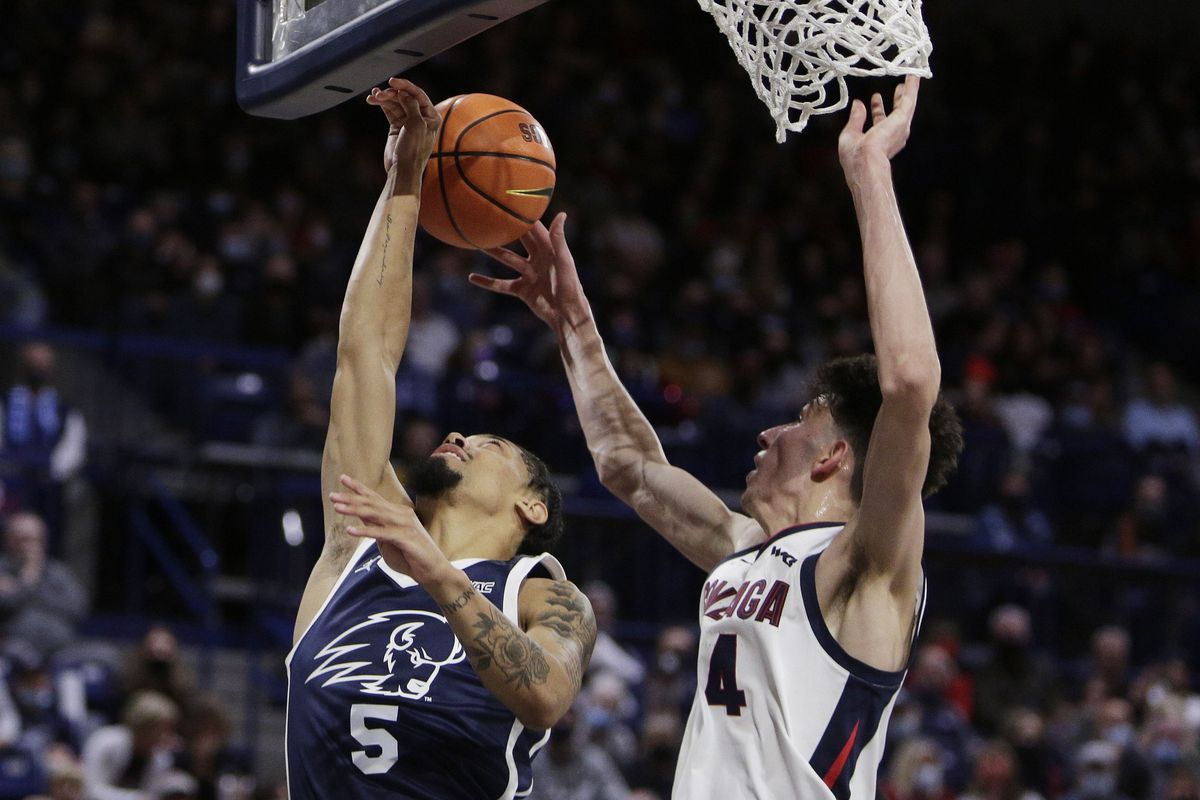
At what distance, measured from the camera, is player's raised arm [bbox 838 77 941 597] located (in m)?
3.33

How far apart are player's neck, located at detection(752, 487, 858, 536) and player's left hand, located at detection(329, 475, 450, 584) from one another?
3.17ft

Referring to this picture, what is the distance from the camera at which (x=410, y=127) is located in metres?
3.96

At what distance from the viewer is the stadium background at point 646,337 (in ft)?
29.1

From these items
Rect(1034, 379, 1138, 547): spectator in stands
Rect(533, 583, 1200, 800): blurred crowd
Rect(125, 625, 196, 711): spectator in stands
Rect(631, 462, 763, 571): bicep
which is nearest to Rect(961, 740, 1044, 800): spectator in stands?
Rect(533, 583, 1200, 800): blurred crowd

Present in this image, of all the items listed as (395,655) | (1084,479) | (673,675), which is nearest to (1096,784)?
(673,675)

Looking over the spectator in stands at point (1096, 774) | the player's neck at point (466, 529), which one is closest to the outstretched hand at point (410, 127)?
the player's neck at point (466, 529)

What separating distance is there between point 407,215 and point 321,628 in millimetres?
952

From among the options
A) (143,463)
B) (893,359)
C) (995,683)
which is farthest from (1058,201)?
(893,359)

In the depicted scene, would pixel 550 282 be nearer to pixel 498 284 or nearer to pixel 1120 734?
pixel 498 284

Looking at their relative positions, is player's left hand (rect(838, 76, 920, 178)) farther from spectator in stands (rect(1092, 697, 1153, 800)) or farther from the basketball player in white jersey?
spectator in stands (rect(1092, 697, 1153, 800))

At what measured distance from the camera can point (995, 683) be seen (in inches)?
374

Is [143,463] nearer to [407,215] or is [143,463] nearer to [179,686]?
[179,686]

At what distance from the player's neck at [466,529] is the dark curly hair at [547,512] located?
8 centimetres

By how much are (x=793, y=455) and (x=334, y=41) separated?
1369 millimetres
